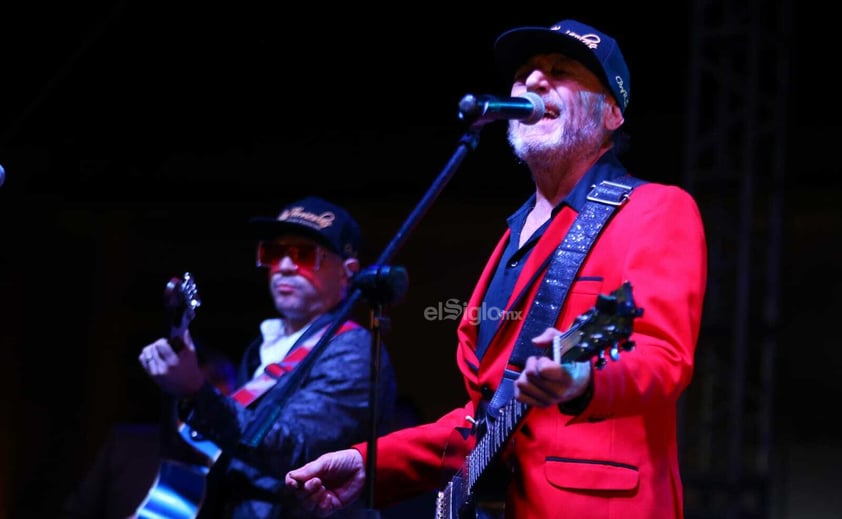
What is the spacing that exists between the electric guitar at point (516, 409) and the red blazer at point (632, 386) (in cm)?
5

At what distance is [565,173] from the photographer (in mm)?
2764

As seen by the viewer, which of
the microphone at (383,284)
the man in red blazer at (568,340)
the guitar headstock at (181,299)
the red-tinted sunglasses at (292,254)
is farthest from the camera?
the red-tinted sunglasses at (292,254)

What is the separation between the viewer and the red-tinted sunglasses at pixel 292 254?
14.0 feet

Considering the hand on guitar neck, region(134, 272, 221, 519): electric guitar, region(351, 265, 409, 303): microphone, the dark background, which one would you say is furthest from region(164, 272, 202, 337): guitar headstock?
the dark background

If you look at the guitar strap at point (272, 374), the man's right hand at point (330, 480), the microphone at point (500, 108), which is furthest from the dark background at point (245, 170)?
the microphone at point (500, 108)

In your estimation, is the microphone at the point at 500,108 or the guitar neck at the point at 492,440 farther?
the microphone at the point at 500,108

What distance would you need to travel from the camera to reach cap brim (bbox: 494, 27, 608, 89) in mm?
2703

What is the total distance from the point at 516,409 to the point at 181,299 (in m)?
1.22

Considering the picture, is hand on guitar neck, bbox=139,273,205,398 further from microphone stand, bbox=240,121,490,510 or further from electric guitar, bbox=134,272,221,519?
microphone stand, bbox=240,121,490,510

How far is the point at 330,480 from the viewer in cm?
265

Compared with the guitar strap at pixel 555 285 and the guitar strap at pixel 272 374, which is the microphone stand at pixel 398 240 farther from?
the guitar strap at pixel 272 374

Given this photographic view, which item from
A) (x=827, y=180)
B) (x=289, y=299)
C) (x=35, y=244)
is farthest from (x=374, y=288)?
(x=35, y=244)

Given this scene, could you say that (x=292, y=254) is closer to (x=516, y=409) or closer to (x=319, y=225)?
(x=319, y=225)

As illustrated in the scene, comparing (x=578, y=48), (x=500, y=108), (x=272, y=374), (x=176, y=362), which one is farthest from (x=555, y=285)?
(x=272, y=374)
